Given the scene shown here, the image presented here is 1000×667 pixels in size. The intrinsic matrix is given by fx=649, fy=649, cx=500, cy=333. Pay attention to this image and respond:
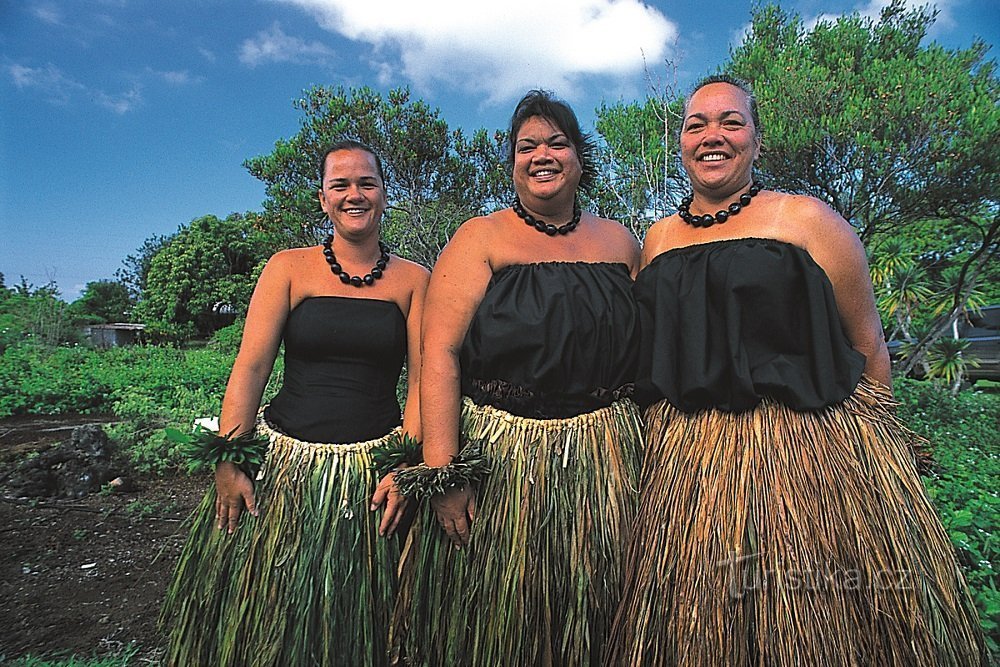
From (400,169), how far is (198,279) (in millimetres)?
10402

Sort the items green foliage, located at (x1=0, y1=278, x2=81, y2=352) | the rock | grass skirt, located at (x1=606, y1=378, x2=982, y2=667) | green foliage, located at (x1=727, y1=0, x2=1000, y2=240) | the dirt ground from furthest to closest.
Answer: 1. green foliage, located at (x1=0, y1=278, x2=81, y2=352)
2. green foliage, located at (x1=727, y1=0, x2=1000, y2=240)
3. the rock
4. the dirt ground
5. grass skirt, located at (x1=606, y1=378, x2=982, y2=667)

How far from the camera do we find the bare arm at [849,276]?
148 centimetres

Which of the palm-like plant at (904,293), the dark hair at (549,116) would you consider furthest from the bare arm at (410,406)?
the palm-like plant at (904,293)

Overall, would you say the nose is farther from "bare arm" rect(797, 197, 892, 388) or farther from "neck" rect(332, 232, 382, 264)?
"neck" rect(332, 232, 382, 264)

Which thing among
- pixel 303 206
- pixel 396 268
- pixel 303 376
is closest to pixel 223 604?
pixel 303 376

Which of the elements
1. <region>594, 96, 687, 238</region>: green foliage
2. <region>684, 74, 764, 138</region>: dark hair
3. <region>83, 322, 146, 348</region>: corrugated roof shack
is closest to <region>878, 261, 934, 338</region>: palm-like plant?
<region>594, 96, 687, 238</region>: green foliage

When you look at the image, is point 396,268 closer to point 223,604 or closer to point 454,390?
point 454,390

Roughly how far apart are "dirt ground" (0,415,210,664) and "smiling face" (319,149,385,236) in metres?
1.46

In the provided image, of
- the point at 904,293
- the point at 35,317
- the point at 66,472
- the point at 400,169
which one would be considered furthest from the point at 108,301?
the point at 904,293

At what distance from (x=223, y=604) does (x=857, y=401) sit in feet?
5.53

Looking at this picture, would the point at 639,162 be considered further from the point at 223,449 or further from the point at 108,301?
the point at 108,301

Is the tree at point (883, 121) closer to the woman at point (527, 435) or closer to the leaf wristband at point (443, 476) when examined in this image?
the woman at point (527, 435)

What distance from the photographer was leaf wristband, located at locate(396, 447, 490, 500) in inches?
59.3

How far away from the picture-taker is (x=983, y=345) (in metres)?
9.89
